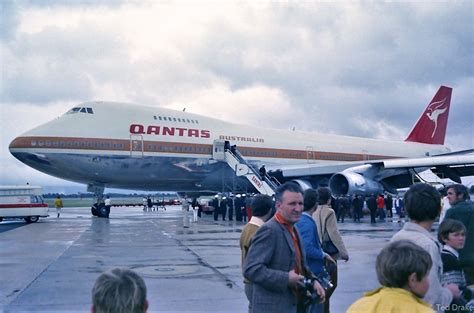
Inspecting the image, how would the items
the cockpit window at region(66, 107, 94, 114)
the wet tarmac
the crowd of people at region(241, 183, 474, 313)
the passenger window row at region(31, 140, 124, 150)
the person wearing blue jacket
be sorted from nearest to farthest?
the crowd of people at region(241, 183, 474, 313) < the person wearing blue jacket < the wet tarmac < the passenger window row at region(31, 140, 124, 150) < the cockpit window at region(66, 107, 94, 114)

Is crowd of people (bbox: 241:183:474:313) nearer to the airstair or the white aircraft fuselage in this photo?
the white aircraft fuselage

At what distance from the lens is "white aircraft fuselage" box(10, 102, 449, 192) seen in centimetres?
2408

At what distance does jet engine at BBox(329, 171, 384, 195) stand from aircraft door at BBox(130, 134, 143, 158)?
26.7ft

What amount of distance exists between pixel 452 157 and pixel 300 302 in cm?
2175

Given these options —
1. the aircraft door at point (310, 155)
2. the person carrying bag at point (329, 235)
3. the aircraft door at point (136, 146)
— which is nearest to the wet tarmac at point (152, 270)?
the person carrying bag at point (329, 235)

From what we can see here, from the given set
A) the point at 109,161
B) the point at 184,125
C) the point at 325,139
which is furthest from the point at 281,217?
the point at 325,139

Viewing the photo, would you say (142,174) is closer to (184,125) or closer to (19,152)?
(184,125)

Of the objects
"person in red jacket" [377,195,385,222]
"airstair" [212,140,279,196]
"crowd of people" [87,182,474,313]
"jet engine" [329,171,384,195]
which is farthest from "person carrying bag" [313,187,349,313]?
"person in red jacket" [377,195,385,222]

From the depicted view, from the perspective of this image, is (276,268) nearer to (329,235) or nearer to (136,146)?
(329,235)

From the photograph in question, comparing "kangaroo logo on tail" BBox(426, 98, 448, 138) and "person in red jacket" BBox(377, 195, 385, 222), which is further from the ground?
"kangaroo logo on tail" BBox(426, 98, 448, 138)

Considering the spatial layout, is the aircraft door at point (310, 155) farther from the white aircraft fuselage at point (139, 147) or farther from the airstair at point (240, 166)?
the airstair at point (240, 166)

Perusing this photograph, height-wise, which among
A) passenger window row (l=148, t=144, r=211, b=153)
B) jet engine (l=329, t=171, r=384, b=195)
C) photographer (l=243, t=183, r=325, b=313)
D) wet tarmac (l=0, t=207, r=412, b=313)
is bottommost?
wet tarmac (l=0, t=207, r=412, b=313)

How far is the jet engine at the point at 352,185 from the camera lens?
2394cm

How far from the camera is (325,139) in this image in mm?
32281
